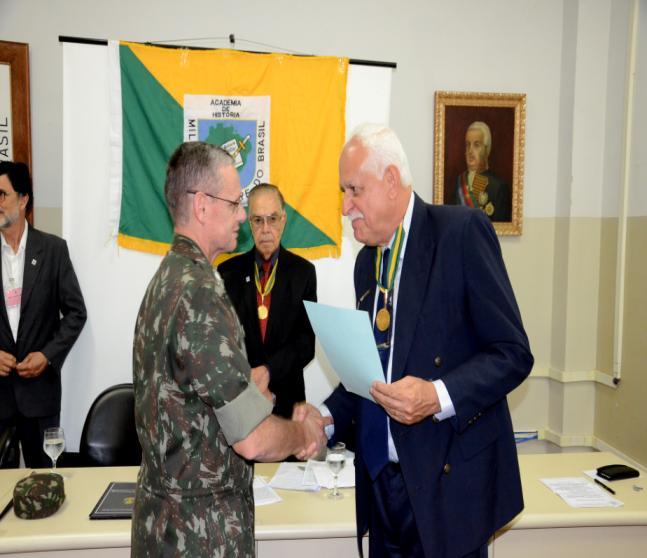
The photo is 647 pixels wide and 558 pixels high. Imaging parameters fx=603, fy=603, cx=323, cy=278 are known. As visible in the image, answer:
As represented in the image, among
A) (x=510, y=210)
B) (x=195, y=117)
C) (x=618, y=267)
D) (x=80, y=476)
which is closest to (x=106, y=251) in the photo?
(x=195, y=117)

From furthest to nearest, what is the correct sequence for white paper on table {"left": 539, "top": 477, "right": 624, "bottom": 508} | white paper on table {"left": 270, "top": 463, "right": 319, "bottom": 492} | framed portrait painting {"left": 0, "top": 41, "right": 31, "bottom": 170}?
framed portrait painting {"left": 0, "top": 41, "right": 31, "bottom": 170} → white paper on table {"left": 270, "top": 463, "right": 319, "bottom": 492} → white paper on table {"left": 539, "top": 477, "right": 624, "bottom": 508}

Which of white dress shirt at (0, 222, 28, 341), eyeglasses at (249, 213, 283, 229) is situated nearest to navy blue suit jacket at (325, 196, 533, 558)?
eyeglasses at (249, 213, 283, 229)

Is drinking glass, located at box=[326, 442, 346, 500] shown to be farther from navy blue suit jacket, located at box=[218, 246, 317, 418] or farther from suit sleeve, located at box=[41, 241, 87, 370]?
suit sleeve, located at box=[41, 241, 87, 370]

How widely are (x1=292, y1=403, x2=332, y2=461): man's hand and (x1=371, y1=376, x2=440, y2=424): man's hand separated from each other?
326 millimetres

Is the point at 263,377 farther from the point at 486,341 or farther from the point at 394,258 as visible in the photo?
the point at 486,341

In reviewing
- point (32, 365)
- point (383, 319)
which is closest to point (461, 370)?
point (383, 319)

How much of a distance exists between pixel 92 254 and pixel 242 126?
48.3 inches

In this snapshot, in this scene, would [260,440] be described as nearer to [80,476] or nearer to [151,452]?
[151,452]

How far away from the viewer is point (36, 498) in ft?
6.07

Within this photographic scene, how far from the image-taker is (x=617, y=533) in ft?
6.39

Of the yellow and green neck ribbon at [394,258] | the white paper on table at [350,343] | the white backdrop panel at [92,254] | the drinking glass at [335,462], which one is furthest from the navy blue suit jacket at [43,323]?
the yellow and green neck ribbon at [394,258]

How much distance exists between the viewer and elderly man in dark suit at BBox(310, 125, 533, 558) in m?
1.47

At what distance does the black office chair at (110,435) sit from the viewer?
2.63 metres

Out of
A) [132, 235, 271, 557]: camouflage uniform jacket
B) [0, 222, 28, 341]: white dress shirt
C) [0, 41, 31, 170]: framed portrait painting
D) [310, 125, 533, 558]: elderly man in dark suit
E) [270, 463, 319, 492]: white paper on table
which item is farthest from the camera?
[0, 41, 31, 170]: framed portrait painting
